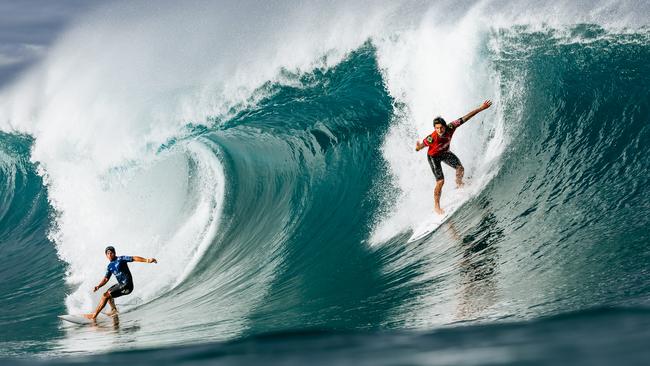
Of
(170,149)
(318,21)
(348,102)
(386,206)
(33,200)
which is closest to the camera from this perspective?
(386,206)

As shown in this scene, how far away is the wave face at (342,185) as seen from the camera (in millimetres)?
6344

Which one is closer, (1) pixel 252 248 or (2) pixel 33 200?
(1) pixel 252 248

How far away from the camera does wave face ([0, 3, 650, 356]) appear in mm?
6344

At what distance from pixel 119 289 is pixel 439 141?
4623 mm

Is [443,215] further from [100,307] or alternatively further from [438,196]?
[100,307]

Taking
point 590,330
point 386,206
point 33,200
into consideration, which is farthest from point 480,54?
point 33,200

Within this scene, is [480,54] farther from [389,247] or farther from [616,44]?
[389,247]

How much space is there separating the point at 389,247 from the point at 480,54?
479cm

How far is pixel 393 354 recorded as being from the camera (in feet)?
13.1

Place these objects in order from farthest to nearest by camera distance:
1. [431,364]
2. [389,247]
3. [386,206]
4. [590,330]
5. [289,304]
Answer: [386,206], [389,247], [289,304], [590,330], [431,364]

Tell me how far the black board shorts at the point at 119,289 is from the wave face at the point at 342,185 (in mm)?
284

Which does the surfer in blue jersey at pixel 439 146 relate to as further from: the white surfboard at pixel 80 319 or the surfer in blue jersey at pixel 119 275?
the white surfboard at pixel 80 319

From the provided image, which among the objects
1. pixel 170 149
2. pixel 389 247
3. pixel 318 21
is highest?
pixel 318 21

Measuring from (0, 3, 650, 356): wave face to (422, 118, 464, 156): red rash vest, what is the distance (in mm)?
714
